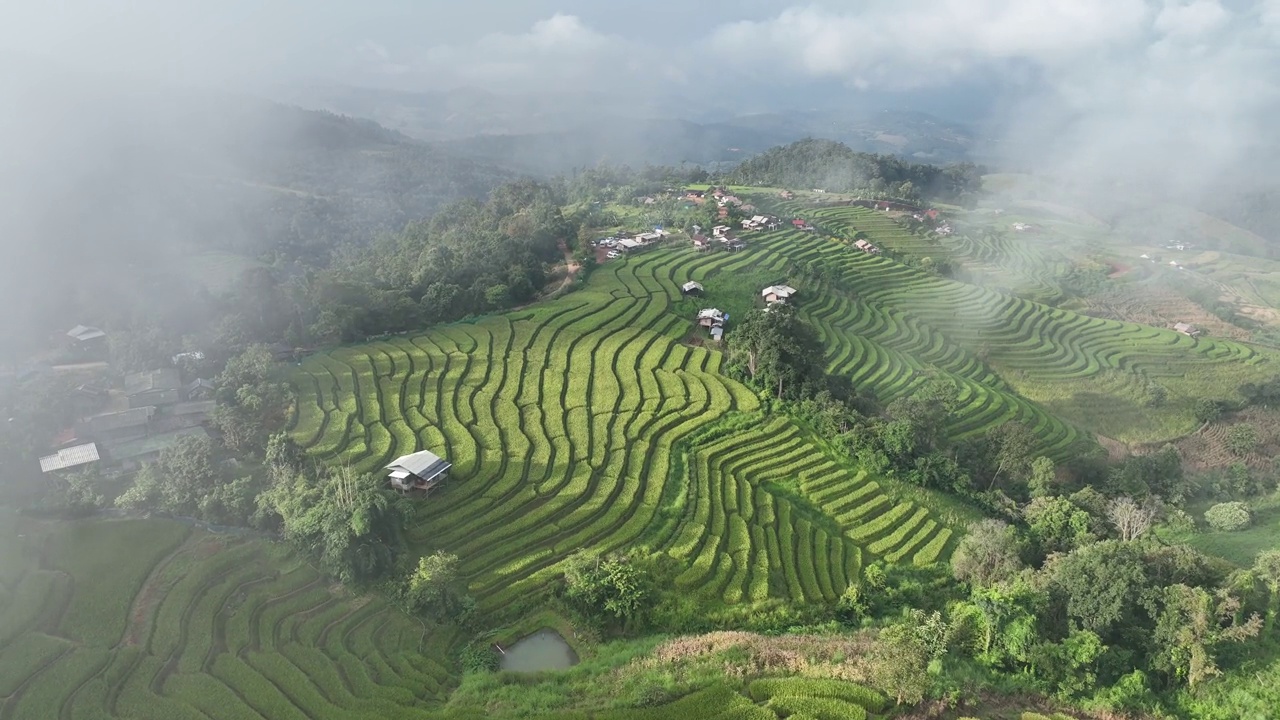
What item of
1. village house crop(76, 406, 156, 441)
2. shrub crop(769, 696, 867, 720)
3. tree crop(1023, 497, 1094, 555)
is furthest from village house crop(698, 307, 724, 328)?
village house crop(76, 406, 156, 441)

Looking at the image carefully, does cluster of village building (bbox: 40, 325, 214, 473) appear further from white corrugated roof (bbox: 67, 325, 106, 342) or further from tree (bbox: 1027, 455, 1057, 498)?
tree (bbox: 1027, 455, 1057, 498)

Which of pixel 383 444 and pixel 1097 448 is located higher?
pixel 383 444

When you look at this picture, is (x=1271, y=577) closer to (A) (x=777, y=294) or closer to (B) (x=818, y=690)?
(B) (x=818, y=690)

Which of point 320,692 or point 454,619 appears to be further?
point 454,619

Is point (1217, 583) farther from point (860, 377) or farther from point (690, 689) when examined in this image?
point (860, 377)

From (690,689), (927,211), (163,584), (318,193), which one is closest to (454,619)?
(690,689)

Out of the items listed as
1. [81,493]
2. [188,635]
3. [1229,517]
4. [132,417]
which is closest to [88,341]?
[132,417]

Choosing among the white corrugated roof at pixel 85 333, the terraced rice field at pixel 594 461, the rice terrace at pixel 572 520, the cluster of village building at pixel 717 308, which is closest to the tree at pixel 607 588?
the rice terrace at pixel 572 520
